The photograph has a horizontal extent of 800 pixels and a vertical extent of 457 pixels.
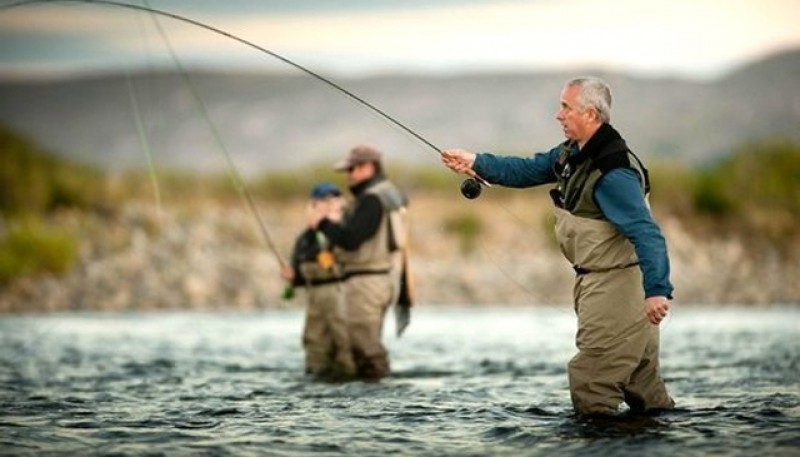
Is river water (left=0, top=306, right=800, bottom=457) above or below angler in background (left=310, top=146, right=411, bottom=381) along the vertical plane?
below

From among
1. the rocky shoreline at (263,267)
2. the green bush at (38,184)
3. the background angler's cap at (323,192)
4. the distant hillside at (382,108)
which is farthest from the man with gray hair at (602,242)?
the distant hillside at (382,108)

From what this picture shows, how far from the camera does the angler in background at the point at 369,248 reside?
11680 millimetres

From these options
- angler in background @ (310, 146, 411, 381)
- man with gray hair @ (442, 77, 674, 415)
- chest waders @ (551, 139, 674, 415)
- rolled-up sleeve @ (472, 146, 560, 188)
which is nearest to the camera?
man with gray hair @ (442, 77, 674, 415)

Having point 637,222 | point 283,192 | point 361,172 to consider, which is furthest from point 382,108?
point 637,222

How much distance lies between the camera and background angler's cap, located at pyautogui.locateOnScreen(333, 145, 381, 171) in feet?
38.9

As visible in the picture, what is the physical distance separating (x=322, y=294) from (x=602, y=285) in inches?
201

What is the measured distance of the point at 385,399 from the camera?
10.2 metres

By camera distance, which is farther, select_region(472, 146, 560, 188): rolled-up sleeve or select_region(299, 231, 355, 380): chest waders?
select_region(299, 231, 355, 380): chest waders

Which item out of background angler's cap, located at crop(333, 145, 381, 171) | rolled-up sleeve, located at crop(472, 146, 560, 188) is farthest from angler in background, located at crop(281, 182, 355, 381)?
rolled-up sleeve, located at crop(472, 146, 560, 188)

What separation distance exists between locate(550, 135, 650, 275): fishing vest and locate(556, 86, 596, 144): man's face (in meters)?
0.13

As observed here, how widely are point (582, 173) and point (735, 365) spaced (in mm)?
6205

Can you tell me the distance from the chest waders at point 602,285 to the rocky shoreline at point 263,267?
22634mm

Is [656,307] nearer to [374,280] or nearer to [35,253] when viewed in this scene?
[374,280]

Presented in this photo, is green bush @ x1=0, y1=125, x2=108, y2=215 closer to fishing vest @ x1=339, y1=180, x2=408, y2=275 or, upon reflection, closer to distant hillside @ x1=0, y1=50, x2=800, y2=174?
fishing vest @ x1=339, y1=180, x2=408, y2=275
